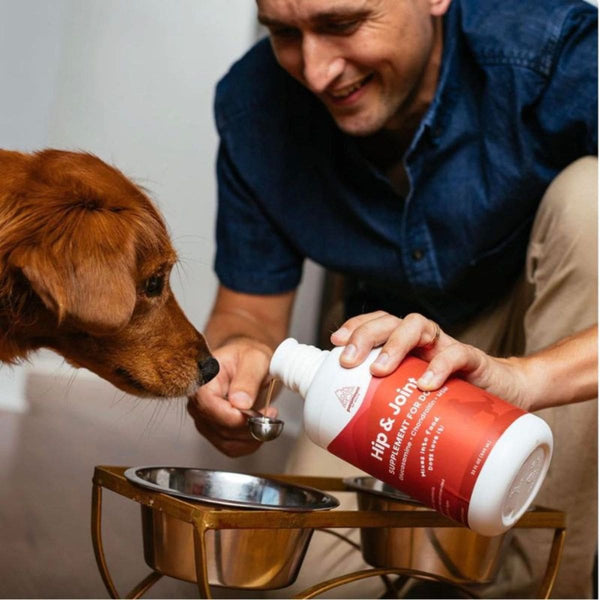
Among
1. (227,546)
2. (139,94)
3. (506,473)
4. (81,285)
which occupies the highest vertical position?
(139,94)

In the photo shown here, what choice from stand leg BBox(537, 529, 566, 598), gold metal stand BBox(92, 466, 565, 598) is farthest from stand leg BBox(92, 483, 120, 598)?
stand leg BBox(537, 529, 566, 598)

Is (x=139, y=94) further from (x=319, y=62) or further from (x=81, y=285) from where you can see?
(x=81, y=285)

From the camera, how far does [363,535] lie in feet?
4.05

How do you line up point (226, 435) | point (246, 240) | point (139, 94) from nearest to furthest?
point (226, 435) < point (246, 240) < point (139, 94)

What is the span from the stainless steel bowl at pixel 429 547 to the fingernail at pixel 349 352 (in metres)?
0.28

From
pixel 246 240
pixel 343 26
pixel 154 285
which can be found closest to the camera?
pixel 154 285

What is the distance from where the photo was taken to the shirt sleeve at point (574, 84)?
1.55 m

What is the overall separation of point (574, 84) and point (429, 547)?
0.80 metres

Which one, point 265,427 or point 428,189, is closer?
point 265,427

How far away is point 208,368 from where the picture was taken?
4.22 ft

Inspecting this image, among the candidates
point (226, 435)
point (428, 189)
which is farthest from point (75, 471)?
point (428, 189)

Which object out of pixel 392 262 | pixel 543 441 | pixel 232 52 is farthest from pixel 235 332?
pixel 232 52

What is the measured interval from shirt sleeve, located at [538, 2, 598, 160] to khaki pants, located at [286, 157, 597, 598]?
0.22 ft

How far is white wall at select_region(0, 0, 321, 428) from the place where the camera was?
241cm
